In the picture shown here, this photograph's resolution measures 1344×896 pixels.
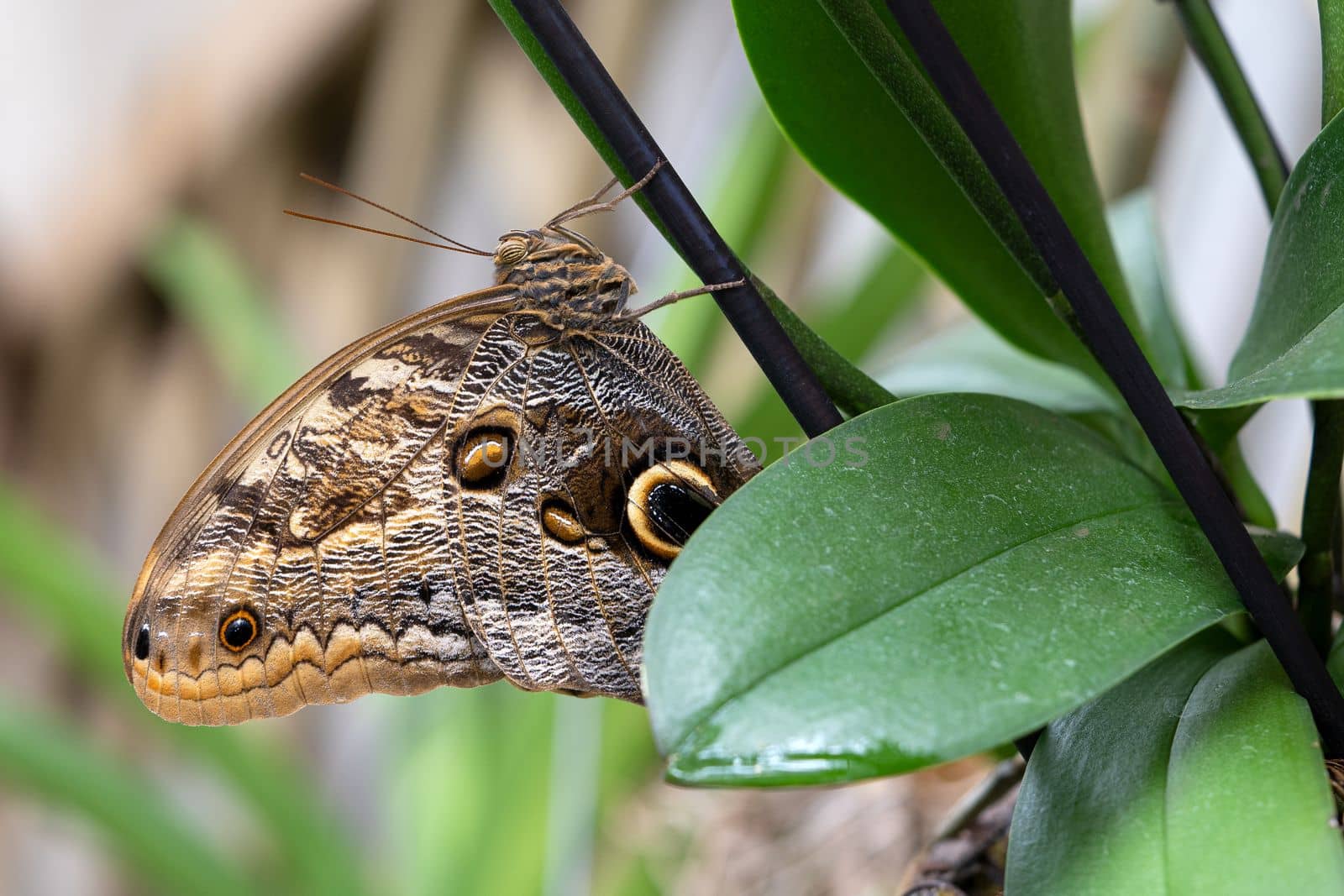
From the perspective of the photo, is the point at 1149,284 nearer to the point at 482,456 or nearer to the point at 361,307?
the point at 482,456

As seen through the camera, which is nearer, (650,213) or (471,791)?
(650,213)

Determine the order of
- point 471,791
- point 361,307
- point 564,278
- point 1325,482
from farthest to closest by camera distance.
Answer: point 361,307 → point 471,791 → point 564,278 → point 1325,482

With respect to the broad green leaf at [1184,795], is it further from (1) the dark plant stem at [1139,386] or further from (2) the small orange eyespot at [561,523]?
(2) the small orange eyespot at [561,523]

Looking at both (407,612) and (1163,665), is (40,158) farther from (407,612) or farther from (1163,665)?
(1163,665)

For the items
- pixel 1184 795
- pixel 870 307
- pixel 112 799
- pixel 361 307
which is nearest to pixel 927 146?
pixel 1184 795

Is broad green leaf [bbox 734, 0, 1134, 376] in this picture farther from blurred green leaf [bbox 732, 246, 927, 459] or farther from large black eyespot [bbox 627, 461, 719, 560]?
blurred green leaf [bbox 732, 246, 927, 459]

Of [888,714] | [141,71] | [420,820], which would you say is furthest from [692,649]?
[141,71]
